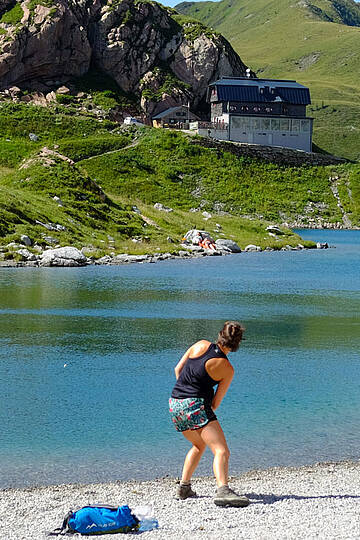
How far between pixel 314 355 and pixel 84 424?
38.5ft

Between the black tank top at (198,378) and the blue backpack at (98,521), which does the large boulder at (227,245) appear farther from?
the blue backpack at (98,521)

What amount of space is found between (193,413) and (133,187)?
320 feet

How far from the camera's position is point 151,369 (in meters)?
24.2

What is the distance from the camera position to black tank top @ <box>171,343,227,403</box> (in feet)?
40.4

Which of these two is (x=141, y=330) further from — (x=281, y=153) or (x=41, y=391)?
(x=281, y=153)

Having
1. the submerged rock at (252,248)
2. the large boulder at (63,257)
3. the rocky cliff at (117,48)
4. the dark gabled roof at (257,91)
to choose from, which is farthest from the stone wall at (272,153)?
the large boulder at (63,257)

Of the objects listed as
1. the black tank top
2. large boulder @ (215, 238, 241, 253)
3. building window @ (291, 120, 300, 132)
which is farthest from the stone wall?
the black tank top

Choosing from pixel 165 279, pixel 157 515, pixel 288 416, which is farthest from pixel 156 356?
pixel 165 279

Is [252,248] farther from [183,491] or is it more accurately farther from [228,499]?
[228,499]

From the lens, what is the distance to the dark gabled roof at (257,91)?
136250 mm

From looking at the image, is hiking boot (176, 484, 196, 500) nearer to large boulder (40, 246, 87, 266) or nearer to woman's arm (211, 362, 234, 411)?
woman's arm (211, 362, 234, 411)

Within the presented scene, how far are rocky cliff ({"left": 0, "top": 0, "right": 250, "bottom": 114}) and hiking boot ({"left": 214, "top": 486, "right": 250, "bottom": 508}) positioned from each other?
13898 cm

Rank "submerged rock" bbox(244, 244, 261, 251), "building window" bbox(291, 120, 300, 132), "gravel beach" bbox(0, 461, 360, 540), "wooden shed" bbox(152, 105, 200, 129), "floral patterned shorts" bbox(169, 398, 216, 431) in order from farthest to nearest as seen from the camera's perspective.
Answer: "wooden shed" bbox(152, 105, 200, 129)
"building window" bbox(291, 120, 300, 132)
"submerged rock" bbox(244, 244, 261, 251)
"floral patterned shorts" bbox(169, 398, 216, 431)
"gravel beach" bbox(0, 461, 360, 540)

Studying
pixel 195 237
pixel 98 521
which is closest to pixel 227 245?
pixel 195 237
